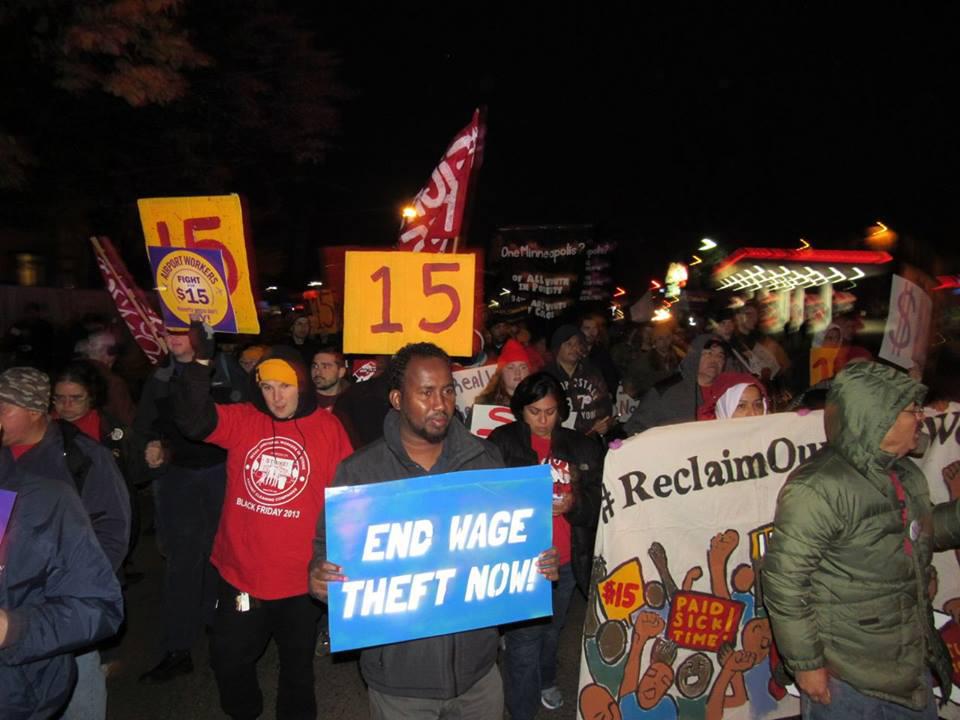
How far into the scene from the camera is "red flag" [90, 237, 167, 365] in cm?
516

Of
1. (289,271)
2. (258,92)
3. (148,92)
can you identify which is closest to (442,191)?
(148,92)

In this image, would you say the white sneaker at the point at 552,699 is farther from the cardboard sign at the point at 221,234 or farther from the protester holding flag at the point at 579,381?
the cardboard sign at the point at 221,234

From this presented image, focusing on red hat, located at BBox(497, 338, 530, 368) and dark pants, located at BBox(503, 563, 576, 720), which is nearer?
dark pants, located at BBox(503, 563, 576, 720)

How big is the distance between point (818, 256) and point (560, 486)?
27.8 metres

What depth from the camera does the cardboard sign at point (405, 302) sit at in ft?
14.4

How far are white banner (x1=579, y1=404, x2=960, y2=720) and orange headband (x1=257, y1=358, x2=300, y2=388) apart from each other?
5.29ft

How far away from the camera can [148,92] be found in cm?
1055

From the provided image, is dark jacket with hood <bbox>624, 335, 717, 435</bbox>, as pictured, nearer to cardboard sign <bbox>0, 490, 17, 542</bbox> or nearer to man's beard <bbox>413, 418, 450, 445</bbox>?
man's beard <bbox>413, 418, 450, 445</bbox>

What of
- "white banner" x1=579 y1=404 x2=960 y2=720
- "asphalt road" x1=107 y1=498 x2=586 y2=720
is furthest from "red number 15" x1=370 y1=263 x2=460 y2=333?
"asphalt road" x1=107 y1=498 x2=586 y2=720

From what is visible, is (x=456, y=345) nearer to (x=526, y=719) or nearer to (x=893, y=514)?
(x=526, y=719)

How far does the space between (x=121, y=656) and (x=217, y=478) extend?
146 cm

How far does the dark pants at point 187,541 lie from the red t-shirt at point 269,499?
135 cm

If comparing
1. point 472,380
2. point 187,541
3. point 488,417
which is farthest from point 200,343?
point 472,380

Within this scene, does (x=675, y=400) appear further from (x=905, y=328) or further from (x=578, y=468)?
(x=578, y=468)
